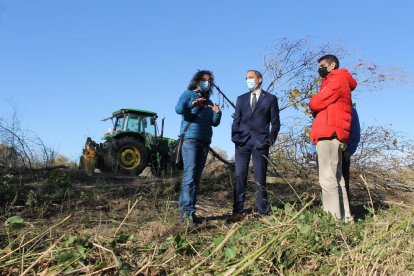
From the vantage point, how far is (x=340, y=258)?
2346 millimetres

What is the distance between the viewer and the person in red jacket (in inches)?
166

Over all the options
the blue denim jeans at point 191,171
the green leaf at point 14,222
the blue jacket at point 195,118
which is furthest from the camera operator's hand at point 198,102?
the green leaf at point 14,222

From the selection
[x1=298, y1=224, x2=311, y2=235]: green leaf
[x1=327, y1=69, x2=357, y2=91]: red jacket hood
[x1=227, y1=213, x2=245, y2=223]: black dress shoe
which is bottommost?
[x1=227, y1=213, x2=245, y2=223]: black dress shoe

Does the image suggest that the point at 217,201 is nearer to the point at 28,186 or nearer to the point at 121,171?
the point at 28,186

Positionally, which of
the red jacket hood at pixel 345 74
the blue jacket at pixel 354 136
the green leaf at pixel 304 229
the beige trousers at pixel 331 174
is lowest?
the green leaf at pixel 304 229

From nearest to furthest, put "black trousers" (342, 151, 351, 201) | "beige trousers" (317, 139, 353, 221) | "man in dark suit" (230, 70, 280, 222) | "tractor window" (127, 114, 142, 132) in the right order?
"beige trousers" (317, 139, 353, 221) < "black trousers" (342, 151, 351, 201) < "man in dark suit" (230, 70, 280, 222) < "tractor window" (127, 114, 142, 132)

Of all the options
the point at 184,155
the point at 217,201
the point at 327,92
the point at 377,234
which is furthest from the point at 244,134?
the point at 377,234

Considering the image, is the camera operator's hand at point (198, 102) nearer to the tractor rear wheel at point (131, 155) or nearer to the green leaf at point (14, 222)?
the green leaf at point (14, 222)

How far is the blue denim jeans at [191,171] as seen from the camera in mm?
4645

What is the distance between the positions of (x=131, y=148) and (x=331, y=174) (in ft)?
27.4

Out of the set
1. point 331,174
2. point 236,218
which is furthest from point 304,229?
point 236,218

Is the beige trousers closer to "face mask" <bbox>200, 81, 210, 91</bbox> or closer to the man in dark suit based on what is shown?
the man in dark suit

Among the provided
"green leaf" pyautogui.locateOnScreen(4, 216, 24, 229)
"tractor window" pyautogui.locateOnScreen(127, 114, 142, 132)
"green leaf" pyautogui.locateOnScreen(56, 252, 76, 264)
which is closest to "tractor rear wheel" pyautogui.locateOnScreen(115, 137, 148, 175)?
"tractor window" pyautogui.locateOnScreen(127, 114, 142, 132)

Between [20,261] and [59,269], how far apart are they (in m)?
0.19
